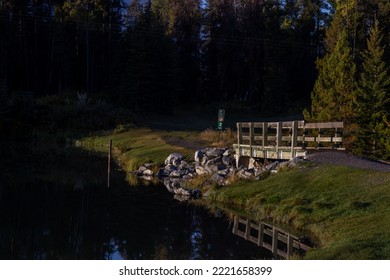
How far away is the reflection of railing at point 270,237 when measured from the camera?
1510 centimetres

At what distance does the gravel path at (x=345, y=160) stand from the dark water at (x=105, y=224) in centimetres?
571

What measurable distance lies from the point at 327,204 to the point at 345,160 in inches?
227

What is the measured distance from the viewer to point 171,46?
73812mm

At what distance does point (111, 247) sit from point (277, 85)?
6189 cm

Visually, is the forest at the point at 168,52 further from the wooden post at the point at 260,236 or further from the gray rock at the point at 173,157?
the wooden post at the point at 260,236

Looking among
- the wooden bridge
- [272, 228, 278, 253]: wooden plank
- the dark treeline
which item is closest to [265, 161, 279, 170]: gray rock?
the wooden bridge

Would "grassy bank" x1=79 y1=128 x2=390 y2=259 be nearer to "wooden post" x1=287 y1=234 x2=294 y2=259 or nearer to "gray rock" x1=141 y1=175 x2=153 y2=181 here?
"wooden post" x1=287 y1=234 x2=294 y2=259

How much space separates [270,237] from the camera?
1686cm

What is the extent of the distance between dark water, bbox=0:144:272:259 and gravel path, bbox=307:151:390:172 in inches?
225

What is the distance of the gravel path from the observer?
21812 millimetres

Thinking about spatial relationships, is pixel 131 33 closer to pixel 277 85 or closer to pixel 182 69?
pixel 182 69

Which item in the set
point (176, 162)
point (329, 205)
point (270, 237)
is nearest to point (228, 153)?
point (176, 162)

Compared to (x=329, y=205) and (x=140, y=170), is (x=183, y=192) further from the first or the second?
(x=140, y=170)
